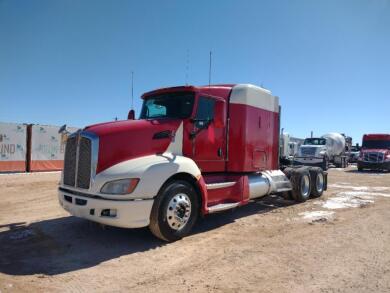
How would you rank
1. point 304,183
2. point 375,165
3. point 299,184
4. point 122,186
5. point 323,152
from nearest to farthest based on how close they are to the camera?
1. point 122,186
2. point 299,184
3. point 304,183
4. point 375,165
5. point 323,152

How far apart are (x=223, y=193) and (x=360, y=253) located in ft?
9.33

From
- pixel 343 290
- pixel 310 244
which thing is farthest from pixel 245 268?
pixel 310 244

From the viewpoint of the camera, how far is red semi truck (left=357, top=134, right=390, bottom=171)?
88.0ft

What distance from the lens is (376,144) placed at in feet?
93.2

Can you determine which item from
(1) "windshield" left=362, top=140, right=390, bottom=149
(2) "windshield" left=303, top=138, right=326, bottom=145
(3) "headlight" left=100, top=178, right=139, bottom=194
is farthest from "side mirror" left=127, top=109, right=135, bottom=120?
(1) "windshield" left=362, top=140, right=390, bottom=149

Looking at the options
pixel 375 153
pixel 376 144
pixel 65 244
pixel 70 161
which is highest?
pixel 376 144

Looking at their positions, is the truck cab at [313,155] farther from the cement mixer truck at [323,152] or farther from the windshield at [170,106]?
the windshield at [170,106]

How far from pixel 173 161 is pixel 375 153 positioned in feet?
83.3

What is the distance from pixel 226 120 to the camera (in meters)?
7.93

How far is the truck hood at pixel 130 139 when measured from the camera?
584cm

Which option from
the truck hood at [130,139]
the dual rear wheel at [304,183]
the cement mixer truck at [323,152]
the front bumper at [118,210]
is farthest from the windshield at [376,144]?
the front bumper at [118,210]

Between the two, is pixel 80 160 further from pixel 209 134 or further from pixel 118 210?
pixel 209 134

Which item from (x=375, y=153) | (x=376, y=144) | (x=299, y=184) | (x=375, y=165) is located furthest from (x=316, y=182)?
(x=376, y=144)

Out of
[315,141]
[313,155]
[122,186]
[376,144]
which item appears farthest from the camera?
[315,141]
